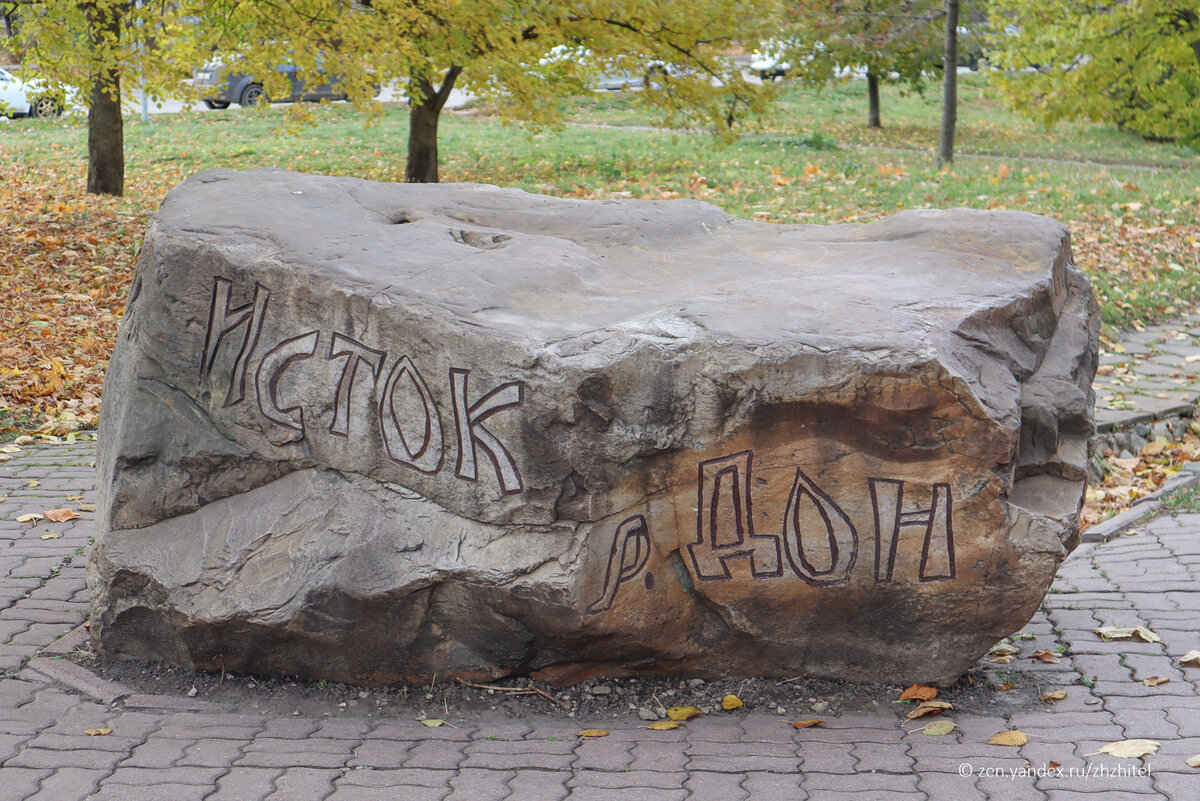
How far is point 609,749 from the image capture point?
11.2 feet

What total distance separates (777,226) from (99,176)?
9.52 m

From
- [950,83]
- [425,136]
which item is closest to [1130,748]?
[425,136]

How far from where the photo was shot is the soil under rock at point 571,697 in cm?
367

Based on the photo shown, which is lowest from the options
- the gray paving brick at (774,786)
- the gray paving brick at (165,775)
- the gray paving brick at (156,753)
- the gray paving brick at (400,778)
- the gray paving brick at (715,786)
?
the gray paving brick at (156,753)

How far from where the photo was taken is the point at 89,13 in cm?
966

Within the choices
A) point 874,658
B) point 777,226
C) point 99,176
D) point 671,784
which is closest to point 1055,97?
point 777,226

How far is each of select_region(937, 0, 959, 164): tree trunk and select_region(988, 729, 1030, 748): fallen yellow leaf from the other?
12449 mm

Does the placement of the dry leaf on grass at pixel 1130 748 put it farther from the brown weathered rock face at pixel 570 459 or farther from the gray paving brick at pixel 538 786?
the gray paving brick at pixel 538 786

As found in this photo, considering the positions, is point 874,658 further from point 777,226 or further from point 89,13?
point 89,13

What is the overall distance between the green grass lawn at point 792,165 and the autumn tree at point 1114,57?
836mm

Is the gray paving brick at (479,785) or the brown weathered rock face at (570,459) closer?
the gray paving brick at (479,785)

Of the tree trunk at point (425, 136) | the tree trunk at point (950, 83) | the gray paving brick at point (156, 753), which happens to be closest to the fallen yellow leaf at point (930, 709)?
the gray paving brick at point (156, 753)

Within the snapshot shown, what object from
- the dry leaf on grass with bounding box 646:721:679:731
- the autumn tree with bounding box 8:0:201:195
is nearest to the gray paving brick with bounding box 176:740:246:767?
the dry leaf on grass with bounding box 646:721:679:731

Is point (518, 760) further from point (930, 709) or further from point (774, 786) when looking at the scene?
point (930, 709)
